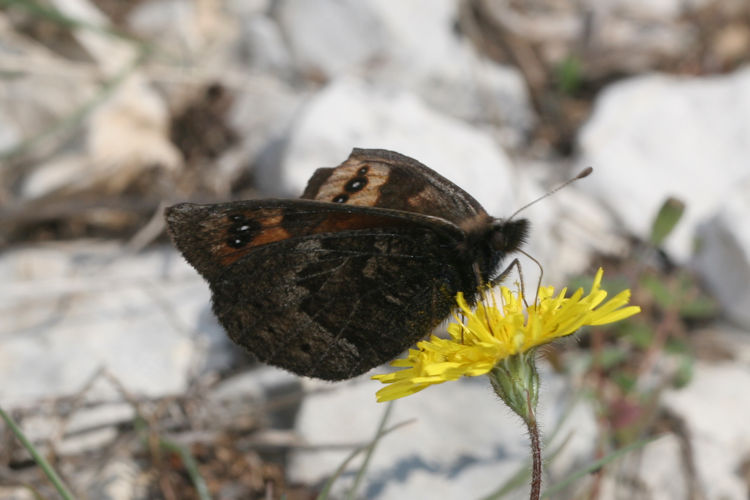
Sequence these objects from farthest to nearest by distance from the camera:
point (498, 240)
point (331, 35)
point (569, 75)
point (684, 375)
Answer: point (331, 35), point (569, 75), point (684, 375), point (498, 240)

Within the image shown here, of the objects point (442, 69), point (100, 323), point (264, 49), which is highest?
point (264, 49)

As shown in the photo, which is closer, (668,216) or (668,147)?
(668,216)

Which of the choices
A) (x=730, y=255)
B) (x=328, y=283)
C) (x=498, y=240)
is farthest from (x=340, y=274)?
(x=730, y=255)

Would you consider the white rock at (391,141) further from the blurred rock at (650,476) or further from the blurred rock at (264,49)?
the blurred rock at (650,476)

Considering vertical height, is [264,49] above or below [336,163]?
above

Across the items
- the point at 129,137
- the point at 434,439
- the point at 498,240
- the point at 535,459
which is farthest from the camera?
the point at 129,137

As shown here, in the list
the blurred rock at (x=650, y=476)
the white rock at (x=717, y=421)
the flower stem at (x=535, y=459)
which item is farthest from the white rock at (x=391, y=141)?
the flower stem at (x=535, y=459)

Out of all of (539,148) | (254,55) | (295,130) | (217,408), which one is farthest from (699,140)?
(217,408)

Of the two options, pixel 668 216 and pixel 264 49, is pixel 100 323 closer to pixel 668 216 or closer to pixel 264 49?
pixel 264 49

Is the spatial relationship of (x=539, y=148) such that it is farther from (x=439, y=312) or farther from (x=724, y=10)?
(x=439, y=312)

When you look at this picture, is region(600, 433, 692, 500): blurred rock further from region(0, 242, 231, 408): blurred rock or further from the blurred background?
region(0, 242, 231, 408): blurred rock
